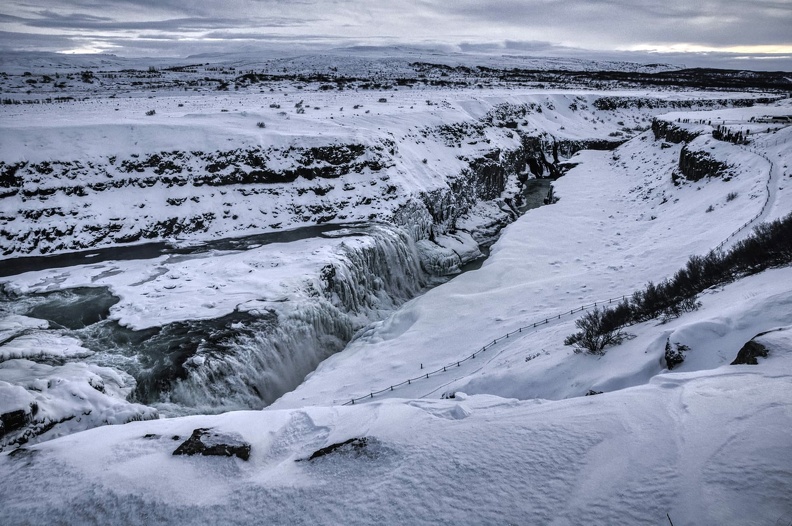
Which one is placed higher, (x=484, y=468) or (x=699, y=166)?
(x=699, y=166)

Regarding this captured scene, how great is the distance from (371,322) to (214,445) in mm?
16294

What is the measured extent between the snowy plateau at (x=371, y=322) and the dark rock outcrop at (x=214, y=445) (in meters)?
0.04

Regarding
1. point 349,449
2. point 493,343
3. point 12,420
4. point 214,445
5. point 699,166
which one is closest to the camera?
point 349,449

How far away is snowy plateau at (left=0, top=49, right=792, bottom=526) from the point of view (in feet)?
23.3

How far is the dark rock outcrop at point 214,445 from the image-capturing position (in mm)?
8500

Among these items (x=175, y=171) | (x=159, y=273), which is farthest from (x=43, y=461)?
(x=175, y=171)

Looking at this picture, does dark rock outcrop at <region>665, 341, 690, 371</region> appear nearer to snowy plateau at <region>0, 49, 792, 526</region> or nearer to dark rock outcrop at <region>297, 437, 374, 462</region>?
snowy plateau at <region>0, 49, 792, 526</region>

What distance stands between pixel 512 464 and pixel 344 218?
81.6 ft

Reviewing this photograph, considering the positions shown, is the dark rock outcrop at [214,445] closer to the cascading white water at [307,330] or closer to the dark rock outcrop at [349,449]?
the dark rock outcrop at [349,449]

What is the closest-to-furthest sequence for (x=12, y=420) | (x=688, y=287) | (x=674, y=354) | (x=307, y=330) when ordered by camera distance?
(x=12, y=420) < (x=674, y=354) < (x=688, y=287) < (x=307, y=330)

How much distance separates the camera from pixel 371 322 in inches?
974

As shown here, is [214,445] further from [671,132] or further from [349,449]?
[671,132]

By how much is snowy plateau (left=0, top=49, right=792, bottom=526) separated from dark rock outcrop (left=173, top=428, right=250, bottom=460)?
0.15ft

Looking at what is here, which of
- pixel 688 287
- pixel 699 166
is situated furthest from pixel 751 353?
pixel 699 166
